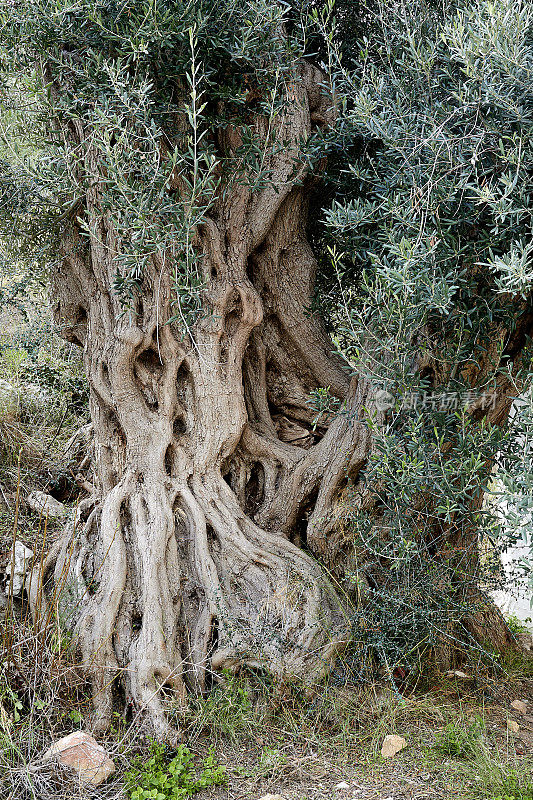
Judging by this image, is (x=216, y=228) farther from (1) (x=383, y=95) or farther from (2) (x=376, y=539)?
(2) (x=376, y=539)

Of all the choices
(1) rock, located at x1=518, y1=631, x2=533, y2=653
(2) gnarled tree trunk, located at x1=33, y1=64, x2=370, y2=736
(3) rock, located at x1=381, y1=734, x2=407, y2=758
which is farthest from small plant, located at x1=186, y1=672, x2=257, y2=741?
(1) rock, located at x1=518, y1=631, x2=533, y2=653

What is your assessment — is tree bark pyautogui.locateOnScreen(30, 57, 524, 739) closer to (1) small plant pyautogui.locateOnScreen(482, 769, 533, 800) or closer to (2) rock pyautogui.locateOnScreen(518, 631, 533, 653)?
(1) small plant pyautogui.locateOnScreen(482, 769, 533, 800)

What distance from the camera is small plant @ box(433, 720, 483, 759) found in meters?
3.71

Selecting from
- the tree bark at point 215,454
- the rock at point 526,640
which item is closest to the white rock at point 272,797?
the tree bark at point 215,454

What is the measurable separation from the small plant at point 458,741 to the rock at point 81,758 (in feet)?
6.23

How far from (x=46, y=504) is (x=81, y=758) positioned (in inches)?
121

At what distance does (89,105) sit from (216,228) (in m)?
1.17

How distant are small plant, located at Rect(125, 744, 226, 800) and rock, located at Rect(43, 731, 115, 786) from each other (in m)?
0.15

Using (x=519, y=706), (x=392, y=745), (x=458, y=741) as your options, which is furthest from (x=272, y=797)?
(x=519, y=706)

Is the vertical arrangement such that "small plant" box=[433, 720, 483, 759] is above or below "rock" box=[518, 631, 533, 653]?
above

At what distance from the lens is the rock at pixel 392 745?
369 centimetres

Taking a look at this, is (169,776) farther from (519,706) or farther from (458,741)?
(519,706)

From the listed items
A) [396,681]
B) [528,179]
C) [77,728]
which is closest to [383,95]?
[528,179]

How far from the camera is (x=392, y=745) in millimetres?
3707
